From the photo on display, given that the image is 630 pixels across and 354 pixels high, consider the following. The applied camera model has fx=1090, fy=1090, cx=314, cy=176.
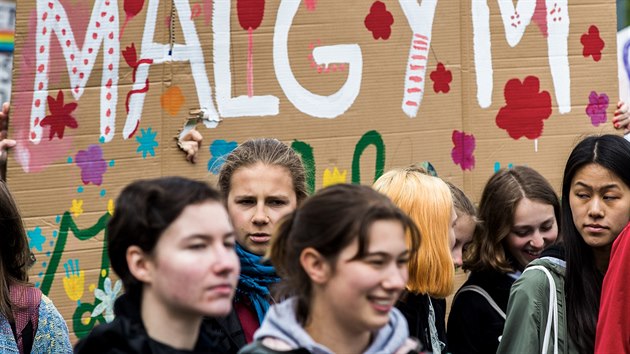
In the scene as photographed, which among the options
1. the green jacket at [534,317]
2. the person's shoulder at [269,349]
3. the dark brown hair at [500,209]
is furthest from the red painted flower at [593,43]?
the person's shoulder at [269,349]

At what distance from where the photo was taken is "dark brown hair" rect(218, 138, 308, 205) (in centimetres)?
361

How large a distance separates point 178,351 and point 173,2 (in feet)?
7.49

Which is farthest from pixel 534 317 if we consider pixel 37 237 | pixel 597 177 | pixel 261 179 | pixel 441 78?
pixel 37 237

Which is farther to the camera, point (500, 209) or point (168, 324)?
point (500, 209)

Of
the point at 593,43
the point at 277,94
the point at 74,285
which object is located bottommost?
the point at 74,285

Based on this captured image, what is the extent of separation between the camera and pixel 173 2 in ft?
14.8

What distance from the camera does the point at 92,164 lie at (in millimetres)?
4402

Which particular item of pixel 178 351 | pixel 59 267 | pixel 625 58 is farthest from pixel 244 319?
pixel 625 58

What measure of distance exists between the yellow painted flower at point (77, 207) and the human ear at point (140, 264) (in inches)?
72.7

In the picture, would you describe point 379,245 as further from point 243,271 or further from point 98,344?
point 243,271

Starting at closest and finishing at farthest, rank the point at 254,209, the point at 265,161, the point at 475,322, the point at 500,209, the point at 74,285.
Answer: the point at 254,209 → the point at 265,161 → the point at 475,322 → the point at 74,285 → the point at 500,209

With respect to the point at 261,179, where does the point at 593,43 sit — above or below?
above

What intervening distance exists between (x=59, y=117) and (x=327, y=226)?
2.15m

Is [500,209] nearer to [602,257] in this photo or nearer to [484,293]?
[484,293]
